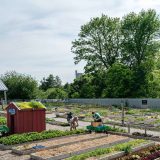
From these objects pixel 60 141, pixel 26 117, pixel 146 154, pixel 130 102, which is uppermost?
pixel 130 102

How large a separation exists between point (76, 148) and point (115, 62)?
153 ft

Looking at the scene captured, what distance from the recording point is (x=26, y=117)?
26.0 metres

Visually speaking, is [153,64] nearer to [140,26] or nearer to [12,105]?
[140,26]

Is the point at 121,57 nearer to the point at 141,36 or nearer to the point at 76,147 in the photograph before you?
the point at 141,36

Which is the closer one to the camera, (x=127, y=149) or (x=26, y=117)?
(x=127, y=149)

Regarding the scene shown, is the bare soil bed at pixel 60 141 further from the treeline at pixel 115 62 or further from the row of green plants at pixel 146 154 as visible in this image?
the treeline at pixel 115 62

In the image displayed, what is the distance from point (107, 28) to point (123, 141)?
46392 millimetres

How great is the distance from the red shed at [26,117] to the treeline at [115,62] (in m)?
33.3

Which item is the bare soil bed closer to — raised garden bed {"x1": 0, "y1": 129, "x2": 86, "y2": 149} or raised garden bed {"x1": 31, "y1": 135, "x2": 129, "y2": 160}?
raised garden bed {"x1": 0, "y1": 129, "x2": 86, "y2": 149}

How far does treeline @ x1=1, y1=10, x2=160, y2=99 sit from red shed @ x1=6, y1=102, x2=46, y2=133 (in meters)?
33.3

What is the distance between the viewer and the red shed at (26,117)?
25688 millimetres

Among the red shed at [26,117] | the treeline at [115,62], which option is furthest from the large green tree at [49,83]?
the red shed at [26,117]

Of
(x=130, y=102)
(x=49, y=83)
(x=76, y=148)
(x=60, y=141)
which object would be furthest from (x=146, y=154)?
(x=49, y=83)

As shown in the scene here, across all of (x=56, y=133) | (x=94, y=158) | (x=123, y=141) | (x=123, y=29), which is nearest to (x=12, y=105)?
(x=56, y=133)
